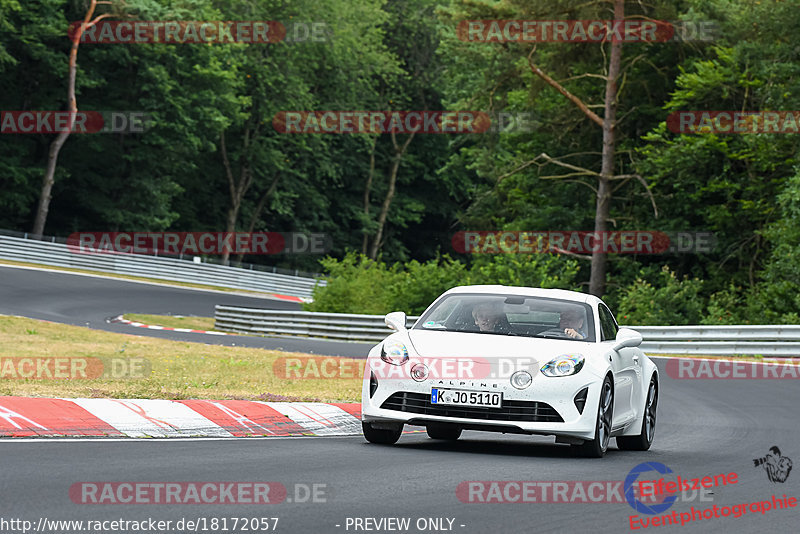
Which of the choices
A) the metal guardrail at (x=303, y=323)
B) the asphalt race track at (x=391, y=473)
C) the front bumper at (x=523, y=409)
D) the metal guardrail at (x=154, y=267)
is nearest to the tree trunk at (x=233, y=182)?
the metal guardrail at (x=154, y=267)

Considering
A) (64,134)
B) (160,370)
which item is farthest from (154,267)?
(160,370)

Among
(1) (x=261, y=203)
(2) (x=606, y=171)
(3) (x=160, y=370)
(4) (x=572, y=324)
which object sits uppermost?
(2) (x=606, y=171)

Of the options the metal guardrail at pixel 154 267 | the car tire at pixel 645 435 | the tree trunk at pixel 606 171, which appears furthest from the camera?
the metal guardrail at pixel 154 267

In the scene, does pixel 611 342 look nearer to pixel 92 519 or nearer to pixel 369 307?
pixel 92 519

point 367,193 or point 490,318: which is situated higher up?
point 367,193

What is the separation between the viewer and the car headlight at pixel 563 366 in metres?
10.6


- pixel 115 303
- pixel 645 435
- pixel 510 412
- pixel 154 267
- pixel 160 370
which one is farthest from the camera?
pixel 154 267

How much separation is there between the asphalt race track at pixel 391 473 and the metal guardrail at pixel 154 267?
37.8m

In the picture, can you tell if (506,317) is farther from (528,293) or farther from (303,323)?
(303,323)

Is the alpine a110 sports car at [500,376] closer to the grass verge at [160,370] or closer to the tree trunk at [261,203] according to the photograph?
the grass verge at [160,370]

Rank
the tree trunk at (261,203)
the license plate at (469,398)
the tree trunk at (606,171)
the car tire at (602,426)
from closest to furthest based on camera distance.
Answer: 1. the license plate at (469,398)
2. the car tire at (602,426)
3. the tree trunk at (606,171)
4. the tree trunk at (261,203)

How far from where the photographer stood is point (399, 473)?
9.14m

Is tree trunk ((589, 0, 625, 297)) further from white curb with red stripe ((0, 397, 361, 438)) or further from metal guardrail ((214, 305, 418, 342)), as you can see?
white curb with red stripe ((0, 397, 361, 438))

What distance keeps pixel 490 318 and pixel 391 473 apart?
2931mm
